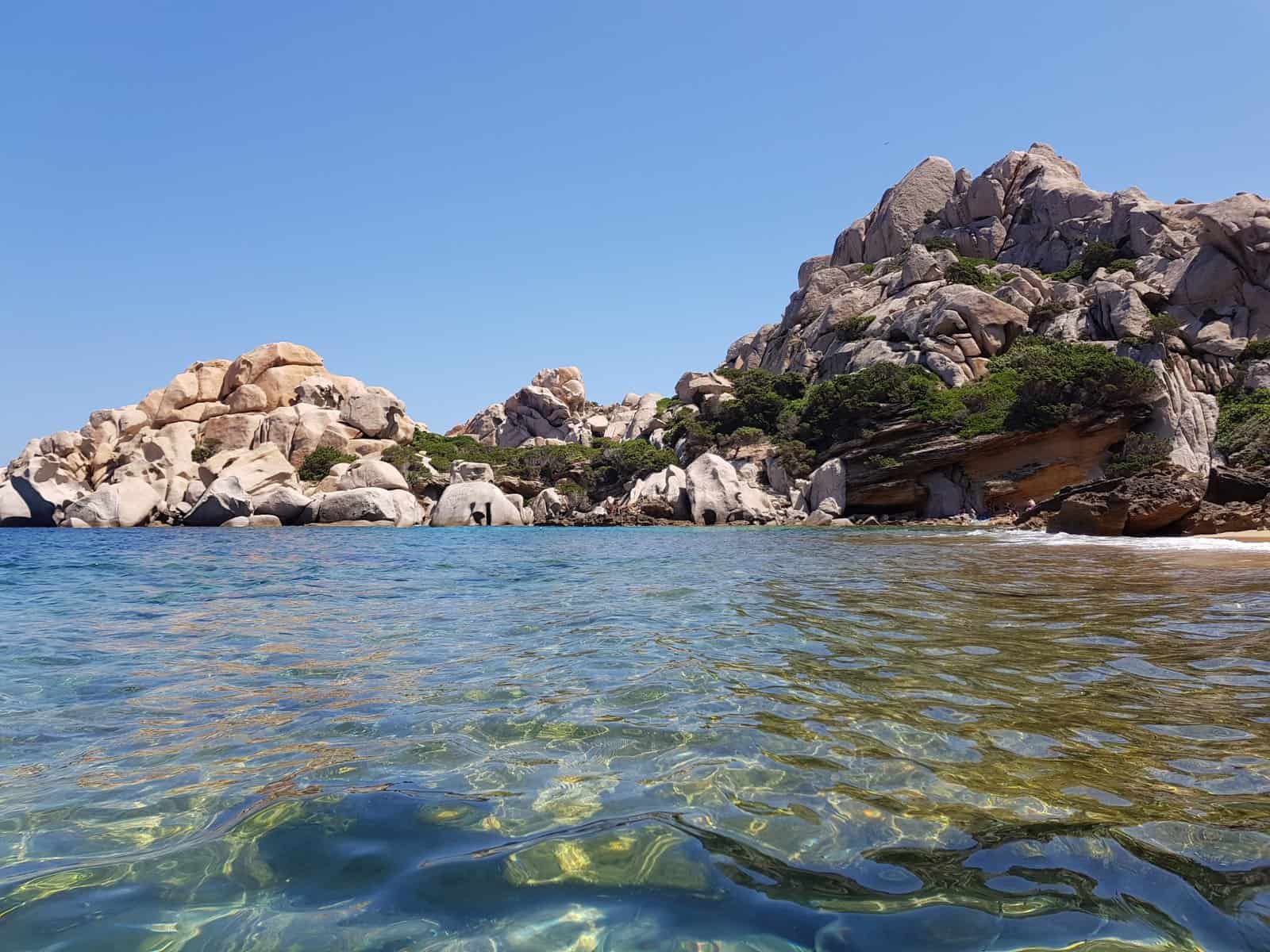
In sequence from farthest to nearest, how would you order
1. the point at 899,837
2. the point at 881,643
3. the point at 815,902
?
the point at 881,643 < the point at 899,837 < the point at 815,902

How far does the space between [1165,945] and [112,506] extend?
53.8 m

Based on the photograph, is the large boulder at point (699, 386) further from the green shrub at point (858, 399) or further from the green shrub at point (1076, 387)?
the green shrub at point (1076, 387)

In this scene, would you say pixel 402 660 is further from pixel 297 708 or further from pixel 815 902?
pixel 815 902

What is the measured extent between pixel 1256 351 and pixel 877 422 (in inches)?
998

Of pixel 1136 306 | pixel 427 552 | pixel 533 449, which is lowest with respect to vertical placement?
pixel 427 552

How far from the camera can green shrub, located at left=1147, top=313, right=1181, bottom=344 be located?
48219 millimetres

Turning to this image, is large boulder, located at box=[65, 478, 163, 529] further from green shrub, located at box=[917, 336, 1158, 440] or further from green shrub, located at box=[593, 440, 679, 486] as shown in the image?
green shrub, located at box=[917, 336, 1158, 440]

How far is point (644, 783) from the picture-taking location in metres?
3.23

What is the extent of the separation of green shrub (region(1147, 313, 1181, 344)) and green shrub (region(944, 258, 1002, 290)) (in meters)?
13.0

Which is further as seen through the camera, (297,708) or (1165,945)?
(297,708)

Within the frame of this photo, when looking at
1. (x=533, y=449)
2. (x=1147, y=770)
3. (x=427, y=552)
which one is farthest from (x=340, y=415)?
(x=1147, y=770)

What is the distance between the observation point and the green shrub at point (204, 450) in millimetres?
54281

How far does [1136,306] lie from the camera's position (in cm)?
4969

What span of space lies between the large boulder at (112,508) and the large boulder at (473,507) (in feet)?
58.0
